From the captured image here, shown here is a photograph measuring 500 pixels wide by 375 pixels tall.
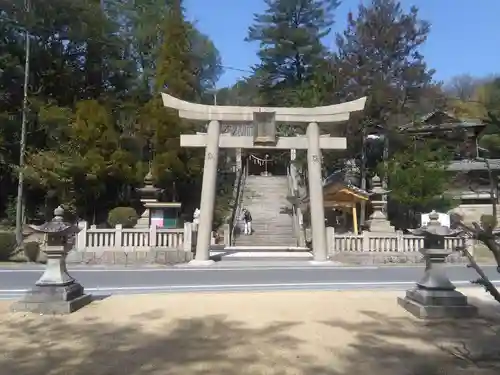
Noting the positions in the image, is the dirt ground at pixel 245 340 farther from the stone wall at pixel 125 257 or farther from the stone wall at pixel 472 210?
the stone wall at pixel 472 210

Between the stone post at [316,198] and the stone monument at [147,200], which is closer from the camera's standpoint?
the stone post at [316,198]

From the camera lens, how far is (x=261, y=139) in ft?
55.9

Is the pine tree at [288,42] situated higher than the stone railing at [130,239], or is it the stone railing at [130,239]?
the pine tree at [288,42]

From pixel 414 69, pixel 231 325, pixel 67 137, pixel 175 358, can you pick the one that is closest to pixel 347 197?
pixel 414 69

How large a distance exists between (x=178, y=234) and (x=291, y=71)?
929 inches

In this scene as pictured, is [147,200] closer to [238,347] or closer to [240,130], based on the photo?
[240,130]

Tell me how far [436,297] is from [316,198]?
10.1m

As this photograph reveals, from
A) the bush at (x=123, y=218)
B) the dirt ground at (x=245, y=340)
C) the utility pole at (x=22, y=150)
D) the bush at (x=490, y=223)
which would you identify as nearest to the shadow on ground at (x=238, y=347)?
the dirt ground at (x=245, y=340)

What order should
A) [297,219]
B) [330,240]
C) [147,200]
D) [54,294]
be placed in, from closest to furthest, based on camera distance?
[54,294] < [330,240] < [147,200] < [297,219]

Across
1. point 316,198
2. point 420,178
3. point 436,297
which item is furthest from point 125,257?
point 420,178

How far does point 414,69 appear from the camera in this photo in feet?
81.8

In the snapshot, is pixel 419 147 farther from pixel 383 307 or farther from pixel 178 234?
pixel 383 307

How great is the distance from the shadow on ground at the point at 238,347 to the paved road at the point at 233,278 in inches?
128

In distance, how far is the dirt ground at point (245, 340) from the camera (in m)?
4.69
